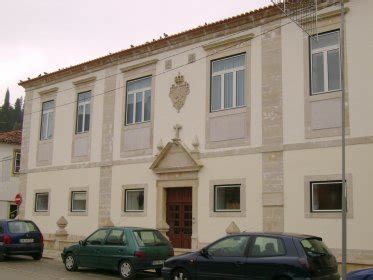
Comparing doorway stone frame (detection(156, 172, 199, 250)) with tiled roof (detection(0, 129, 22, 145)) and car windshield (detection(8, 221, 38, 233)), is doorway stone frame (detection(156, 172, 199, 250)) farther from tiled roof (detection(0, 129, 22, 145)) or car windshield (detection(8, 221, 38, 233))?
tiled roof (detection(0, 129, 22, 145))

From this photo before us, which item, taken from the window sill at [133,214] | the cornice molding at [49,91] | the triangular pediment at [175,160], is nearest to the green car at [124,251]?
the triangular pediment at [175,160]

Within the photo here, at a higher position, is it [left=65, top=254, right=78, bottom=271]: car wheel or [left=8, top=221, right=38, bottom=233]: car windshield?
[left=8, top=221, right=38, bottom=233]: car windshield

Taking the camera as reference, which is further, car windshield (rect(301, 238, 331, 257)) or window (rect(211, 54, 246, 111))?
window (rect(211, 54, 246, 111))

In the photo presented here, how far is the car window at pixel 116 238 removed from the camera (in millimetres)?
13545

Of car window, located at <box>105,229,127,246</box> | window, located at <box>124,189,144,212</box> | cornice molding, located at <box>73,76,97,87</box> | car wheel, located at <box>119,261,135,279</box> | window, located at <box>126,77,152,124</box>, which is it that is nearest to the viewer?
car wheel, located at <box>119,261,135,279</box>

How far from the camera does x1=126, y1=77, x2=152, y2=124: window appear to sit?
1945 cm

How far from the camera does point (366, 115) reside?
13.7 meters

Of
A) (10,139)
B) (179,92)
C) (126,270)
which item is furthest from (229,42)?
(10,139)

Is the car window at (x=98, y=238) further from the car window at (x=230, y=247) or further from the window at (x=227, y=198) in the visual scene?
the car window at (x=230, y=247)

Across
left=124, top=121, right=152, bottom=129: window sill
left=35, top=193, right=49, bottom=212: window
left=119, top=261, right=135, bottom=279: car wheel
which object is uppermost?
left=124, top=121, right=152, bottom=129: window sill

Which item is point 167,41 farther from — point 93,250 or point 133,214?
point 93,250

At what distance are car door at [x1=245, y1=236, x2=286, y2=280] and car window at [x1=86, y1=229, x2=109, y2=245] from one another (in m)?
5.31

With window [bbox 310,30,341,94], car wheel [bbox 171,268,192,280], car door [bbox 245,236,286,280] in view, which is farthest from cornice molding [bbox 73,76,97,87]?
car door [bbox 245,236,286,280]

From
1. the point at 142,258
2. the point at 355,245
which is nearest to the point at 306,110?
the point at 355,245
